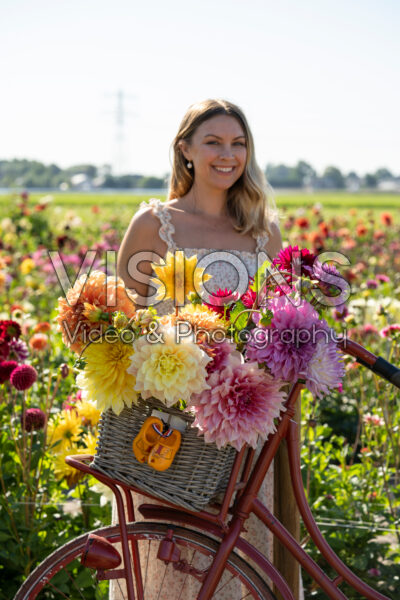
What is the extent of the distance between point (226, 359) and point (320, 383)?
0.20m

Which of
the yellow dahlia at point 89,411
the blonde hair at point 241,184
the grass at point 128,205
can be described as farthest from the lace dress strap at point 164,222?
the grass at point 128,205

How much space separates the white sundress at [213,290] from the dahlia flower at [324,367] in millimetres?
558

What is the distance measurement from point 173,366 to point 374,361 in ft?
1.70

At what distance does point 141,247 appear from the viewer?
2.14 metres

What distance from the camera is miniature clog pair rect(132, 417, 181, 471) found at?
4.25 feet

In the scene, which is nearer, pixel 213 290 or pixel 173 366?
pixel 173 366

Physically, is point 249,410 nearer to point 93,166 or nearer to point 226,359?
point 226,359

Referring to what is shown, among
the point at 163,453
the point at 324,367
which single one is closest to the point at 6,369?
the point at 163,453

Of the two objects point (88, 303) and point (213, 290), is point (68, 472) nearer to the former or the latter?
point (213, 290)

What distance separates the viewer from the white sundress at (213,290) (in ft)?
5.88

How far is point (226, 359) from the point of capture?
1244mm

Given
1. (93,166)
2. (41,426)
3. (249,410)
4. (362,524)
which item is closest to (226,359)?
(249,410)

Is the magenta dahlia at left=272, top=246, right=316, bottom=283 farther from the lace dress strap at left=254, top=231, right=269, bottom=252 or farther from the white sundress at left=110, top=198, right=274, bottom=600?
the lace dress strap at left=254, top=231, right=269, bottom=252

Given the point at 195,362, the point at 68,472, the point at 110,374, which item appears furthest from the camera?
the point at 68,472
